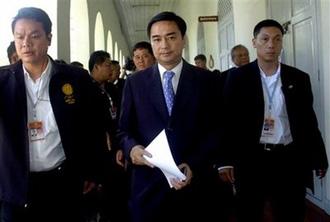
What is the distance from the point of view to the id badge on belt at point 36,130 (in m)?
1.84

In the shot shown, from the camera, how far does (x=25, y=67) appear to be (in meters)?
1.93

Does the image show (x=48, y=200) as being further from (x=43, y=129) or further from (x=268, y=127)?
(x=268, y=127)

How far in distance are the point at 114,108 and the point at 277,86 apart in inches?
67.6

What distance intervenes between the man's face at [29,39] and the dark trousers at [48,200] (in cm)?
49

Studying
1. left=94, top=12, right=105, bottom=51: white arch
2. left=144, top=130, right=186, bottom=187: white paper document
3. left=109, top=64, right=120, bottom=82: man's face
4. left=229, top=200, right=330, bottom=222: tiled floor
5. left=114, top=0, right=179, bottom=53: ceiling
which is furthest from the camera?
left=114, top=0, right=179, bottom=53: ceiling

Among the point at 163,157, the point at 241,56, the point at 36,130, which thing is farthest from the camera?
the point at 241,56

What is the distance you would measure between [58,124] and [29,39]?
1.24ft

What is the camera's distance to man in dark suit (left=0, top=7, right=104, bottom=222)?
1.81 meters

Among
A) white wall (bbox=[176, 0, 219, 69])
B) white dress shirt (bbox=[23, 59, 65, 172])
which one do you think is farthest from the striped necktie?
white wall (bbox=[176, 0, 219, 69])

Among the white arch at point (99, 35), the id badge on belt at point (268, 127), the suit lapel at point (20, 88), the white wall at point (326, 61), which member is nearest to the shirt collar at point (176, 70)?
the suit lapel at point (20, 88)

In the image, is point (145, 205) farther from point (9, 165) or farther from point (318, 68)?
point (318, 68)

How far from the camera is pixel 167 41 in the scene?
6.27 ft

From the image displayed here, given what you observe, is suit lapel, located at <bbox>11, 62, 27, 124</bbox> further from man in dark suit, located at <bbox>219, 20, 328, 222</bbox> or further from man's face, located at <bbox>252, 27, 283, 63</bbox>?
man's face, located at <bbox>252, 27, 283, 63</bbox>

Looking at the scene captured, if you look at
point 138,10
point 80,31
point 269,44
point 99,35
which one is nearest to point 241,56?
point 269,44
